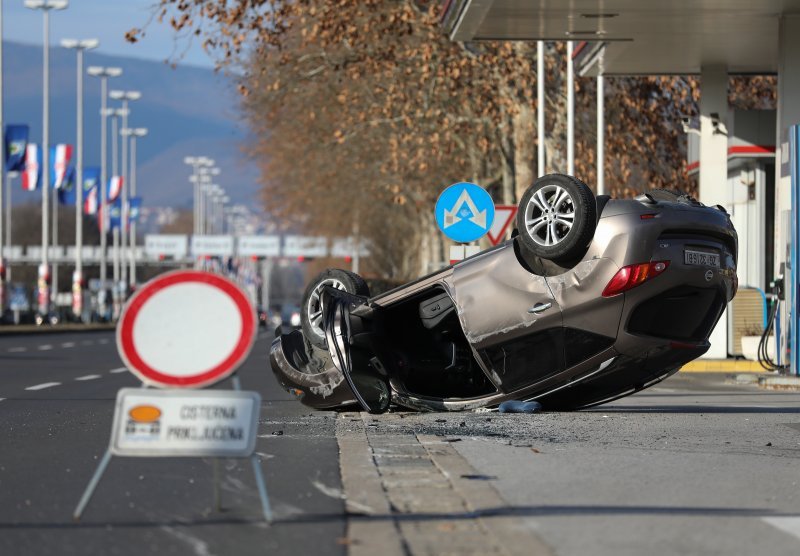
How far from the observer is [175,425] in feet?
24.7

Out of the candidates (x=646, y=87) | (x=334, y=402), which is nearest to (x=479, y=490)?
(x=334, y=402)

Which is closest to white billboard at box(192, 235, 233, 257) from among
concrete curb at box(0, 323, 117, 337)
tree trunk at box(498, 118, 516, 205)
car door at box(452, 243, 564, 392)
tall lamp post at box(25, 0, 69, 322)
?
tall lamp post at box(25, 0, 69, 322)

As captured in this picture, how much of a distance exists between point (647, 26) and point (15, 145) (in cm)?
4262

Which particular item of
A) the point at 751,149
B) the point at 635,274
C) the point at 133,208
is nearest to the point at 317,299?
the point at 635,274

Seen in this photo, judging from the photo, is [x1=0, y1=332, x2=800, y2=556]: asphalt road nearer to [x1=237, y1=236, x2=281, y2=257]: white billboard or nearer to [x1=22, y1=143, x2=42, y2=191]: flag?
[x1=22, y1=143, x2=42, y2=191]: flag

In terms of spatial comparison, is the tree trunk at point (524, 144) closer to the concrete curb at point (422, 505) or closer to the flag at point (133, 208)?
the concrete curb at point (422, 505)

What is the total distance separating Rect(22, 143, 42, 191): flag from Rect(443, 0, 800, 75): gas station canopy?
41.1 meters

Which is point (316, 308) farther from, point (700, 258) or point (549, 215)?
point (700, 258)

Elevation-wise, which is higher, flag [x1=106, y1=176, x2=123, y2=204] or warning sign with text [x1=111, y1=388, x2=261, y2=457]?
flag [x1=106, y1=176, x2=123, y2=204]

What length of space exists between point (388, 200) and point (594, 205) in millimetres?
51013

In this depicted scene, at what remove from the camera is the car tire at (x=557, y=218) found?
12367 mm

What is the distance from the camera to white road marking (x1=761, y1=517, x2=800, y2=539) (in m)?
7.23

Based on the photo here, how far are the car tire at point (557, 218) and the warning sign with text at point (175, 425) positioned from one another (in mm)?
5297

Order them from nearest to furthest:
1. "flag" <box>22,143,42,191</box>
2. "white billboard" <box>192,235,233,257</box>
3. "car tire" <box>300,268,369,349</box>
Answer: "car tire" <box>300,268,369,349</box> → "flag" <box>22,143,42,191</box> → "white billboard" <box>192,235,233,257</box>
